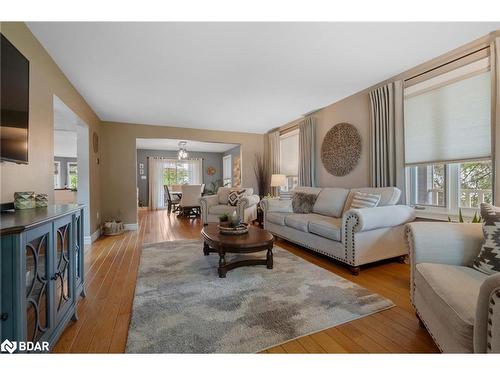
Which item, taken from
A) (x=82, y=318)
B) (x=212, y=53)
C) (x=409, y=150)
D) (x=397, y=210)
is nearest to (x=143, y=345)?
(x=82, y=318)

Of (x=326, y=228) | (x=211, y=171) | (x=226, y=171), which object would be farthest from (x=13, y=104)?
(x=211, y=171)

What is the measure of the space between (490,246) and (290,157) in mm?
4124

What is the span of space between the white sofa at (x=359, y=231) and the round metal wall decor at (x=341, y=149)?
1.94 feet

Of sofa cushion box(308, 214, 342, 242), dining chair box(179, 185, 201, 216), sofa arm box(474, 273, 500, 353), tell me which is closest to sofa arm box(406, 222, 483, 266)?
sofa arm box(474, 273, 500, 353)

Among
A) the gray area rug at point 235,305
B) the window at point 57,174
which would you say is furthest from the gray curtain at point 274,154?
the window at point 57,174

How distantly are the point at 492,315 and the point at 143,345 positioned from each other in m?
1.64

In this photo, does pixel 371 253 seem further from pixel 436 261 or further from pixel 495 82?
pixel 495 82

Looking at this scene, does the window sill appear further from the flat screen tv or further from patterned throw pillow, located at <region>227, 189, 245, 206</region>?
the flat screen tv

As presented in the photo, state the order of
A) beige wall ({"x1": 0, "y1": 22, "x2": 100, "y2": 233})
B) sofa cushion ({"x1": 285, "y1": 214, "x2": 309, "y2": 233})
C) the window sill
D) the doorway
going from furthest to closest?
1. the doorway
2. sofa cushion ({"x1": 285, "y1": 214, "x2": 309, "y2": 233})
3. the window sill
4. beige wall ({"x1": 0, "y1": 22, "x2": 100, "y2": 233})

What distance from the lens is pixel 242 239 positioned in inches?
94.8

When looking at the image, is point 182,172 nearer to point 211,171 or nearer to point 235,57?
point 211,171

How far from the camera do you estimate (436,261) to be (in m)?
1.48

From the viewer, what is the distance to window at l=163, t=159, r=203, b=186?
30.0ft

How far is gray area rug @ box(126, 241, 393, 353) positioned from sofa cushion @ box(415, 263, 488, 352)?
1.79 feet
